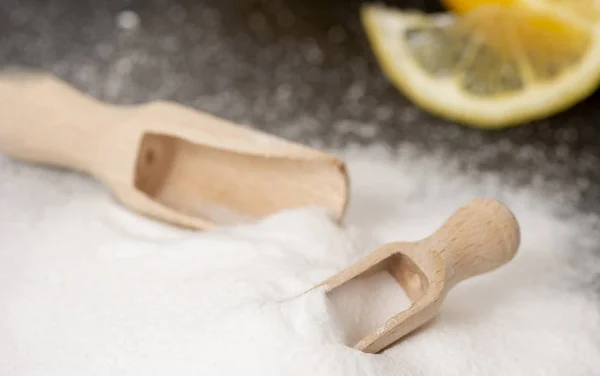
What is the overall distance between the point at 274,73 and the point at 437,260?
0.30 meters

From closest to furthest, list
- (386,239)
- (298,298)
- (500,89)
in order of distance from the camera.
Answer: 1. (298,298)
2. (386,239)
3. (500,89)

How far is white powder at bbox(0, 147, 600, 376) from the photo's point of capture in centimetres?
32

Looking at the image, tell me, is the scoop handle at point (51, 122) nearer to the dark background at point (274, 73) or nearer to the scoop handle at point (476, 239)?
the dark background at point (274, 73)

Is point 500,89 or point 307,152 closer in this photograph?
point 307,152

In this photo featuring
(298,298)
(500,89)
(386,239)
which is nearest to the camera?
(298,298)

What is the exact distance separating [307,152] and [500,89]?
0.21 metres

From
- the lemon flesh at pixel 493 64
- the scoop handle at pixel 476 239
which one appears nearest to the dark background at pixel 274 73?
the lemon flesh at pixel 493 64

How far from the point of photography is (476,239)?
376mm

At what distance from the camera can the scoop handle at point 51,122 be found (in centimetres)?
47

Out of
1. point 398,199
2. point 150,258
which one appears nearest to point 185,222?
point 150,258

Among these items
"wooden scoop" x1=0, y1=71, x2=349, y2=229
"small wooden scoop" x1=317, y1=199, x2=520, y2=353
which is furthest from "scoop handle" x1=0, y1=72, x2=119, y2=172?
"small wooden scoop" x1=317, y1=199, x2=520, y2=353

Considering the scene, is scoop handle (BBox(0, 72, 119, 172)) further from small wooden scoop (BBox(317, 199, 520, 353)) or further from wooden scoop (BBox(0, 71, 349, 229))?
small wooden scoop (BBox(317, 199, 520, 353))

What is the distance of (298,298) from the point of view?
34 cm

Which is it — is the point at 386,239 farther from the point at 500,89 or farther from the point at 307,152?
the point at 500,89
